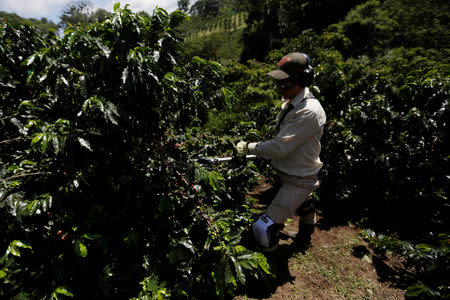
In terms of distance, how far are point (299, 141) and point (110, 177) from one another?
1883 millimetres

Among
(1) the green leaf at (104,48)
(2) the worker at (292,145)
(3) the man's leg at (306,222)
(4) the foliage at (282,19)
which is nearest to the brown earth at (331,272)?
(3) the man's leg at (306,222)

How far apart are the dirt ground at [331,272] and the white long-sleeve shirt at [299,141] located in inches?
49.7

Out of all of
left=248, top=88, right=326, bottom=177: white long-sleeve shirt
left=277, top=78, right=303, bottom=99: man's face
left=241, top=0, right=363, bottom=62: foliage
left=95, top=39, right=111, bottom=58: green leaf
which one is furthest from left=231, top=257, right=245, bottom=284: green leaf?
left=241, top=0, right=363, bottom=62: foliage

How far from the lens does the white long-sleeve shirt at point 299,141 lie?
221 cm

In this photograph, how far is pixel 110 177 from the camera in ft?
6.46

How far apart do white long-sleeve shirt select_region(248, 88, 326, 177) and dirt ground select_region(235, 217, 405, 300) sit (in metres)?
1.26

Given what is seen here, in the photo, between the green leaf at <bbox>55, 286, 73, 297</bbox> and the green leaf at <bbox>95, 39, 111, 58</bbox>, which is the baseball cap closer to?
the green leaf at <bbox>95, 39, 111, 58</bbox>

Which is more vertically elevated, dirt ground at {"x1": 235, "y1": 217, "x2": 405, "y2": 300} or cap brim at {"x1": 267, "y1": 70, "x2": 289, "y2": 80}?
cap brim at {"x1": 267, "y1": 70, "x2": 289, "y2": 80}

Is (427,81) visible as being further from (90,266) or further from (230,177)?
(90,266)

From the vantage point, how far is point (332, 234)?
3305 millimetres

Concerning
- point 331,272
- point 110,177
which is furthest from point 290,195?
point 110,177

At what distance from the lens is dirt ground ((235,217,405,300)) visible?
94.7 inches

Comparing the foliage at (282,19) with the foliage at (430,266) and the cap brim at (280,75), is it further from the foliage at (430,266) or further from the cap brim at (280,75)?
the foliage at (430,266)

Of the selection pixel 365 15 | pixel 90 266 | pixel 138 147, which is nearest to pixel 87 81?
pixel 138 147
